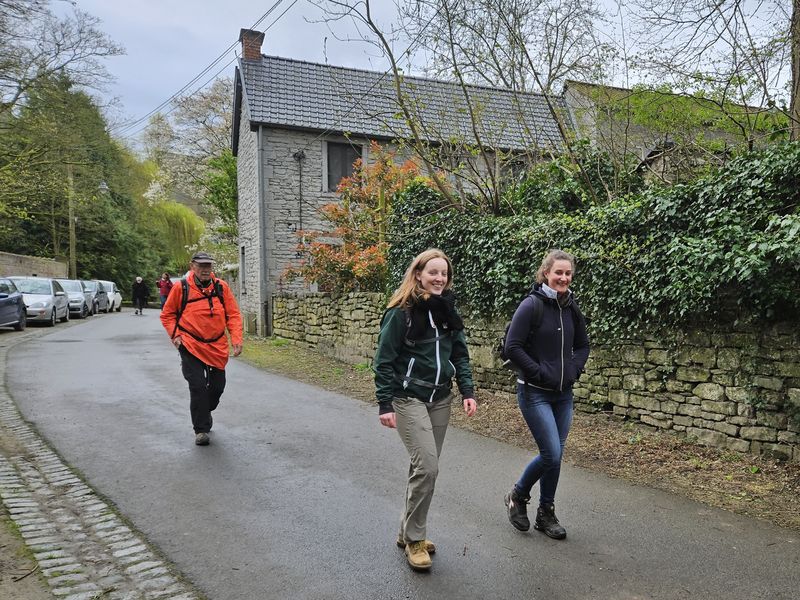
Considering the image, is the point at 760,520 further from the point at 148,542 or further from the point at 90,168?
the point at 90,168

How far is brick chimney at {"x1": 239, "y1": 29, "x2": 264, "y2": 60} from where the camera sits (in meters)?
20.3

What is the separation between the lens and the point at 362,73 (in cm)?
2178

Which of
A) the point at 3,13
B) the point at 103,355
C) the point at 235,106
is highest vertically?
the point at 235,106

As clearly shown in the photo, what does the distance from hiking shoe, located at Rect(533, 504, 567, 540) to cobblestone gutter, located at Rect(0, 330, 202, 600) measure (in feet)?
7.26

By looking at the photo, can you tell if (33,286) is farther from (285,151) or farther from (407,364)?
(407,364)

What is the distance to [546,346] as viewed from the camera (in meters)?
3.96

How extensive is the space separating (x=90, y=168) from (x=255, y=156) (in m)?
12.6

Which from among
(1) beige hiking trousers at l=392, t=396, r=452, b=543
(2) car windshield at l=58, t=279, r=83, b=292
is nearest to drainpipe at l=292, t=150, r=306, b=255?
(2) car windshield at l=58, t=279, r=83, b=292

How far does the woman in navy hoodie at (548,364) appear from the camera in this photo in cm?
390

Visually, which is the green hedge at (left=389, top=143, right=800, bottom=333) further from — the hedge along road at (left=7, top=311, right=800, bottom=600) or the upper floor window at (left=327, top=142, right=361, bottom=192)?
the upper floor window at (left=327, top=142, right=361, bottom=192)

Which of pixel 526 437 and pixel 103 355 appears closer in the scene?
pixel 526 437

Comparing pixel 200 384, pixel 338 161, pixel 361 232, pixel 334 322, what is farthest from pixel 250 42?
pixel 200 384

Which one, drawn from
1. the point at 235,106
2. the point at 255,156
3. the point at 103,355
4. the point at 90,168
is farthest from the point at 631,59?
the point at 90,168

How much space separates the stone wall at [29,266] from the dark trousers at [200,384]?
25024 mm
